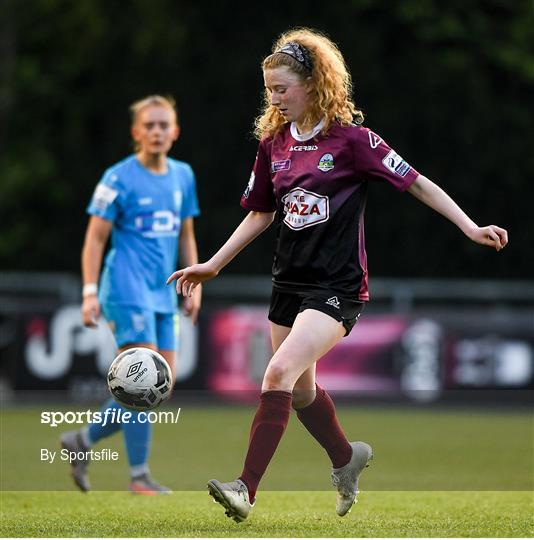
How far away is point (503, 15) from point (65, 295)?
11877 mm

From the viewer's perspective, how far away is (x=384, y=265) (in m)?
24.1

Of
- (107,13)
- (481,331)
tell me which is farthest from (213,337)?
(107,13)

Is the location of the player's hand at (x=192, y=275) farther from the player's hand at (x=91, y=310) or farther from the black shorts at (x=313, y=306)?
the player's hand at (x=91, y=310)

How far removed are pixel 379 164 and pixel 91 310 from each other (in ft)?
10.0

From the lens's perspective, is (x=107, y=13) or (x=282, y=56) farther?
(x=107, y=13)

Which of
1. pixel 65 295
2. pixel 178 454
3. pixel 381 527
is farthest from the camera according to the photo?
pixel 65 295

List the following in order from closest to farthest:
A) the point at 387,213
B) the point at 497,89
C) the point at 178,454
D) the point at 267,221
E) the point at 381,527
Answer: the point at 381,527, the point at 267,221, the point at 178,454, the point at 387,213, the point at 497,89

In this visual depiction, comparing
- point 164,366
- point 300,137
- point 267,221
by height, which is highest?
point 300,137

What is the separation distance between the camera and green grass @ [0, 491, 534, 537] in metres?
6.14

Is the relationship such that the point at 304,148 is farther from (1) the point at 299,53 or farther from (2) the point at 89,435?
(2) the point at 89,435

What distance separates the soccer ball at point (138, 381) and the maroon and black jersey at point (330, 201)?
97 centimetres

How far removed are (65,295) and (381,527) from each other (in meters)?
14.2

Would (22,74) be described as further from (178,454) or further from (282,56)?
(282,56)

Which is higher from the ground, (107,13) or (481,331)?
(107,13)
